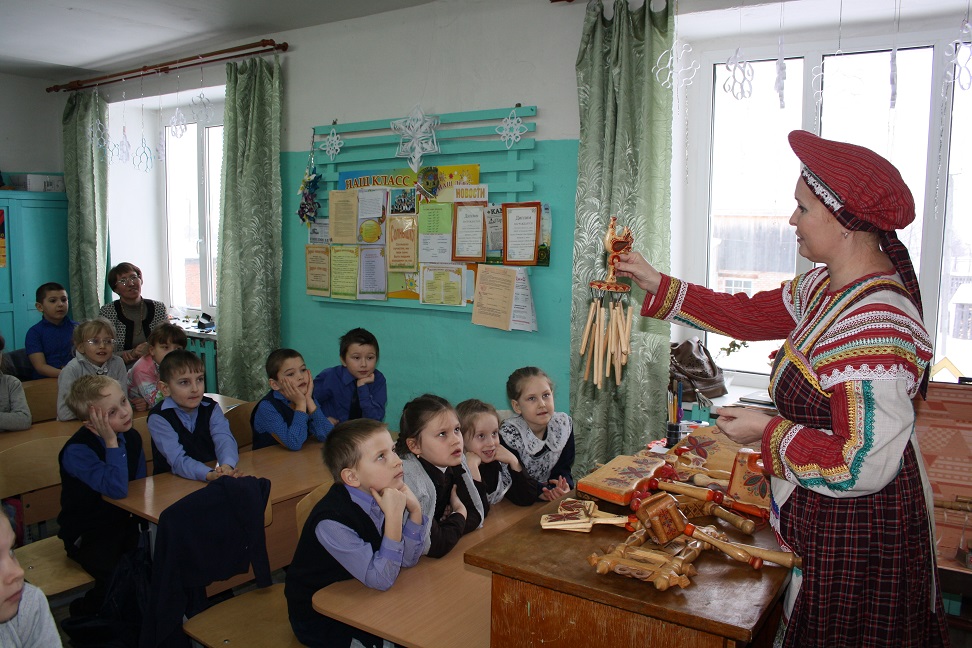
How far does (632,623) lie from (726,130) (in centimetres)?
290

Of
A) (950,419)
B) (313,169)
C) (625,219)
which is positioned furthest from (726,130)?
(313,169)

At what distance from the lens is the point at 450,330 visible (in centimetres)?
419

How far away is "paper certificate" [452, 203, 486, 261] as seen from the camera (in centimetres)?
393

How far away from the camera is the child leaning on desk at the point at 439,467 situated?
2230mm

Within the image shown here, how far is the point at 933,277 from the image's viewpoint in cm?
320

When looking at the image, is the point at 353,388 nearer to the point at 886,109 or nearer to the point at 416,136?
the point at 416,136

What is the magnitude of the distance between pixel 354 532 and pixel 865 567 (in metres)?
1.19

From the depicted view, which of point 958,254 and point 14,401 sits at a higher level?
point 958,254

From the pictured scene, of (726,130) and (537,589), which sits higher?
(726,130)

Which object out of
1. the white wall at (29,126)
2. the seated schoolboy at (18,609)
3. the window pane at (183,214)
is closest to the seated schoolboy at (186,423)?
the seated schoolboy at (18,609)

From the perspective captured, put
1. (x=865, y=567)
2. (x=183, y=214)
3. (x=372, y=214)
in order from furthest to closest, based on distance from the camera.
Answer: (x=183, y=214), (x=372, y=214), (x=865, y=567)

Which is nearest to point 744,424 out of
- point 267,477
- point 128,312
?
point 267,477

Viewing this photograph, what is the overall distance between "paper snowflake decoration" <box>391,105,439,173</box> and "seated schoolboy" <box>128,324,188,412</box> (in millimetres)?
1596

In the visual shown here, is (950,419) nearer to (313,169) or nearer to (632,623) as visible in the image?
(632,623)
